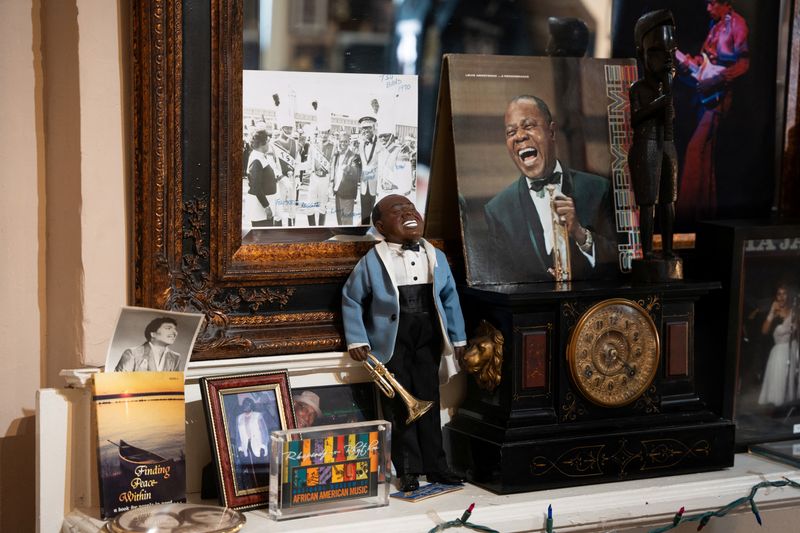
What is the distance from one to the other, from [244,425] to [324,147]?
730 millimetres

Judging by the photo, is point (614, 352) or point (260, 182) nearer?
point (260, 182)

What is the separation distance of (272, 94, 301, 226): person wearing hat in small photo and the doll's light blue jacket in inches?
9.0

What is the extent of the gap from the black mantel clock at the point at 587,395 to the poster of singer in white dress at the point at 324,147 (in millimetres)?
382

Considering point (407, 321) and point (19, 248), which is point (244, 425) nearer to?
point (407, 321)

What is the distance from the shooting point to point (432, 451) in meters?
2.80

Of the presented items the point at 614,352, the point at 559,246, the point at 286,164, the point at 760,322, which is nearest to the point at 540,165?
the point at 559,246

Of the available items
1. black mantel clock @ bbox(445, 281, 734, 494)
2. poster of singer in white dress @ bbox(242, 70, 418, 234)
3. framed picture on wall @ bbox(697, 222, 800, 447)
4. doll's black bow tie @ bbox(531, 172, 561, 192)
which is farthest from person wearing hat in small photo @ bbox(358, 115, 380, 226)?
framed picture on wall @ bbox(697, 222, 800, 447)

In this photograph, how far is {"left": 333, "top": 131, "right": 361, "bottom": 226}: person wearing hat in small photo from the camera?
2811mm

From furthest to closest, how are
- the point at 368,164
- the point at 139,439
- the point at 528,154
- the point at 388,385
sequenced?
1. the point at 528,154
2. the point at 368,164
3. the point at 388,385
4. the point at 139,439

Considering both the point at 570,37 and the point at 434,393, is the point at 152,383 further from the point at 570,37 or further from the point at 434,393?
the point at 570,37

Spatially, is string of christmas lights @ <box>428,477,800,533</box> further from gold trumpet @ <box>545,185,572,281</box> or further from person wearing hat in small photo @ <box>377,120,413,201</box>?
person wearing hat in small photo @ <box>377,120,413,201</box>

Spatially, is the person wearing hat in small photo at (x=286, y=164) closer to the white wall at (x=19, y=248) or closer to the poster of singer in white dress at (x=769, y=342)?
the white wall at (x=19, y=248)

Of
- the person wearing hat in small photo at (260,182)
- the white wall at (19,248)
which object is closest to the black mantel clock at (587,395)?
the person wearing hat in small photo at (260,182)

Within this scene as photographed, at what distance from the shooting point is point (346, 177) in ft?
9.25
